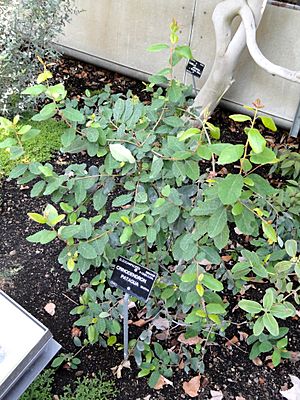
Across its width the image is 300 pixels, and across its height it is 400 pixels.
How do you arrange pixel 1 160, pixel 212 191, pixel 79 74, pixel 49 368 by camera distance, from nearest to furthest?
pixel 212 191, pixel 49 368, pixel 1 160, pixel 79 74

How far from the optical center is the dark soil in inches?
70.6

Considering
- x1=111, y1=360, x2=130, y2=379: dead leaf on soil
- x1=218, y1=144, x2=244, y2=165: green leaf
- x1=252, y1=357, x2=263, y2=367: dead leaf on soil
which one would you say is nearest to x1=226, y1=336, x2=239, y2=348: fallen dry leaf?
x1=252, y1=357, x2=263, y2=367: dead leaf on soil

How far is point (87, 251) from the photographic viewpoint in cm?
134

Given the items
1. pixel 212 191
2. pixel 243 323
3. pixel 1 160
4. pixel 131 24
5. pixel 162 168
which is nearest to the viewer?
pixel 212 191

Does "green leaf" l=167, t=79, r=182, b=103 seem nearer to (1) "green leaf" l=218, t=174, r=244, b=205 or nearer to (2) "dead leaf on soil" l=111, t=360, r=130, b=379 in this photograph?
(1) "green leaf" l=218, t=174, r=244, b=205

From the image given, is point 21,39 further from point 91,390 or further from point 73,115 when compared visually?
point 91,390

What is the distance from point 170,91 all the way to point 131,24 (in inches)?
107

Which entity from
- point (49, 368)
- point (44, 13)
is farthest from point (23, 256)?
point (44, 13)

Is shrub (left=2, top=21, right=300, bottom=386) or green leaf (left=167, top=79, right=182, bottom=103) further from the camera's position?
green leaf (left=167, top=79, right=182, bottom=103)

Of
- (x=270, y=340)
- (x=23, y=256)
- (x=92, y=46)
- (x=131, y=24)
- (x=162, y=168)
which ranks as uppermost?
(x=162, y=168)

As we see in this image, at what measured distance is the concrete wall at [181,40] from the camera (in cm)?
327

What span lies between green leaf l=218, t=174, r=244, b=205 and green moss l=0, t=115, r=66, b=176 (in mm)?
2074

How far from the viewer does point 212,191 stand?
3.77 feet

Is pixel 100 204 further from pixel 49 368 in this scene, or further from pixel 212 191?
pixel 49 368
